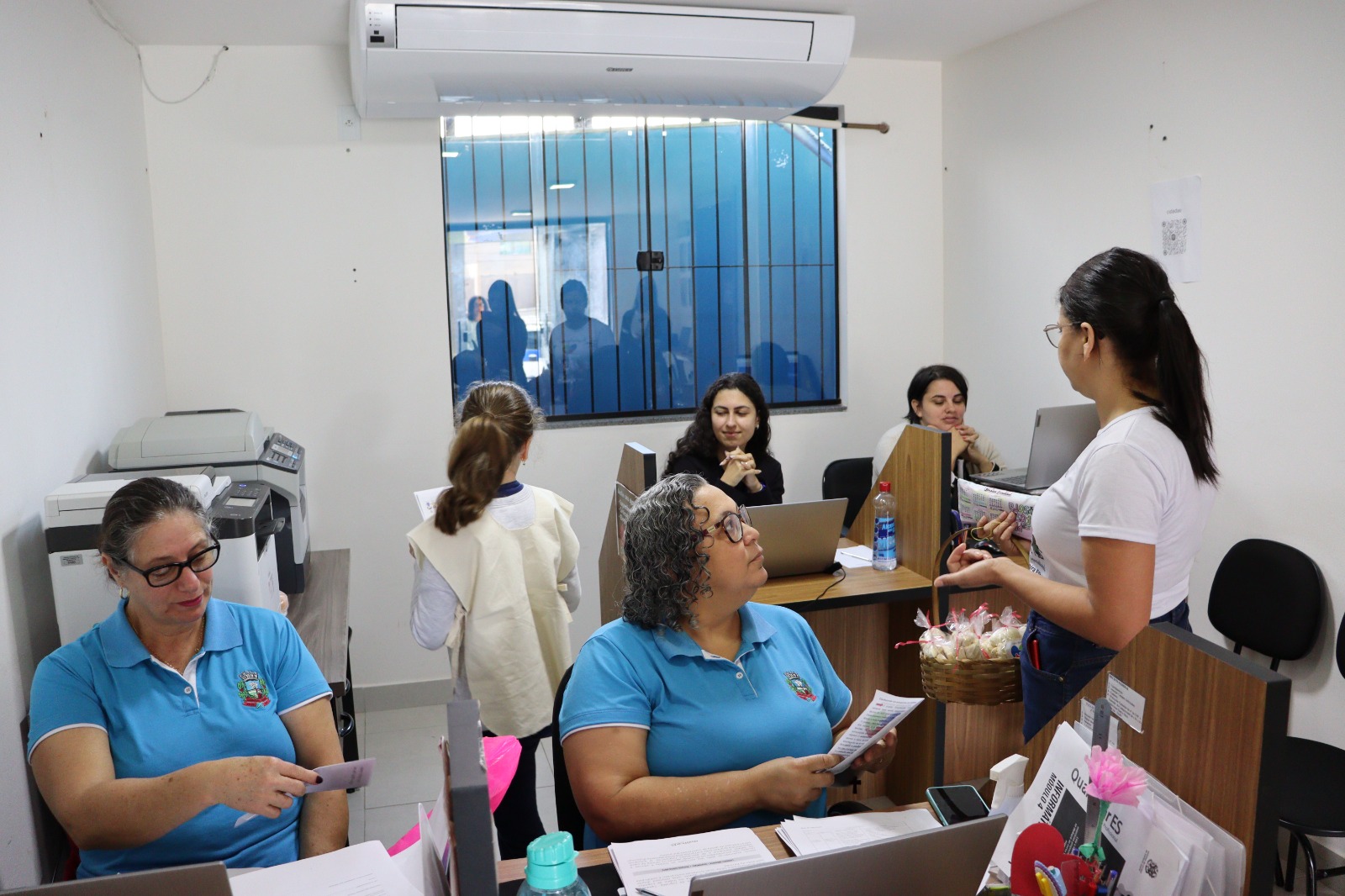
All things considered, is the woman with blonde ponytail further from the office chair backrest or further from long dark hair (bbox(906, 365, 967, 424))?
the office chair backrest

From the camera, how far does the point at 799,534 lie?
283 cm

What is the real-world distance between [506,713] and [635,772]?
1.00 meters

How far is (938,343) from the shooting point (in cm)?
475

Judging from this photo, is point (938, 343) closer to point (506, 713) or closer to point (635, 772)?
point (506, 713)

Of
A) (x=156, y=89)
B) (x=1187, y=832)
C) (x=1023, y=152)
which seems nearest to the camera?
(x=1187, y=832)

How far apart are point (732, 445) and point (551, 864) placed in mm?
2659

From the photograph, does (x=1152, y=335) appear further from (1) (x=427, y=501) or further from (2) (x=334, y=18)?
(2) (x=334, y=18)

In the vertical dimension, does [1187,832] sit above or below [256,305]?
below

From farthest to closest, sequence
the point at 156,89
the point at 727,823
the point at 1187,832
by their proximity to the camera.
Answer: the point at 156,89
the point at 727,823
the point at 1187,832

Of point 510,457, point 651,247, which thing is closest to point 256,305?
point 651,247

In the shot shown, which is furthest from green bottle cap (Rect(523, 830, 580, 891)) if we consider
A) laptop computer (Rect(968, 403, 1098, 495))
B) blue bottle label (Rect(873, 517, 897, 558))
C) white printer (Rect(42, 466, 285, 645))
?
laptop computer (Rect(968, 403, 1098, 495))

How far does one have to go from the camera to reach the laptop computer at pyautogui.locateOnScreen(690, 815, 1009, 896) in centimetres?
96

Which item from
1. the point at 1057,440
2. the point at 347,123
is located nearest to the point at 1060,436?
the point at 1057,440

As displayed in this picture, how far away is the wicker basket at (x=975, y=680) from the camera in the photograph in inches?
76.5
